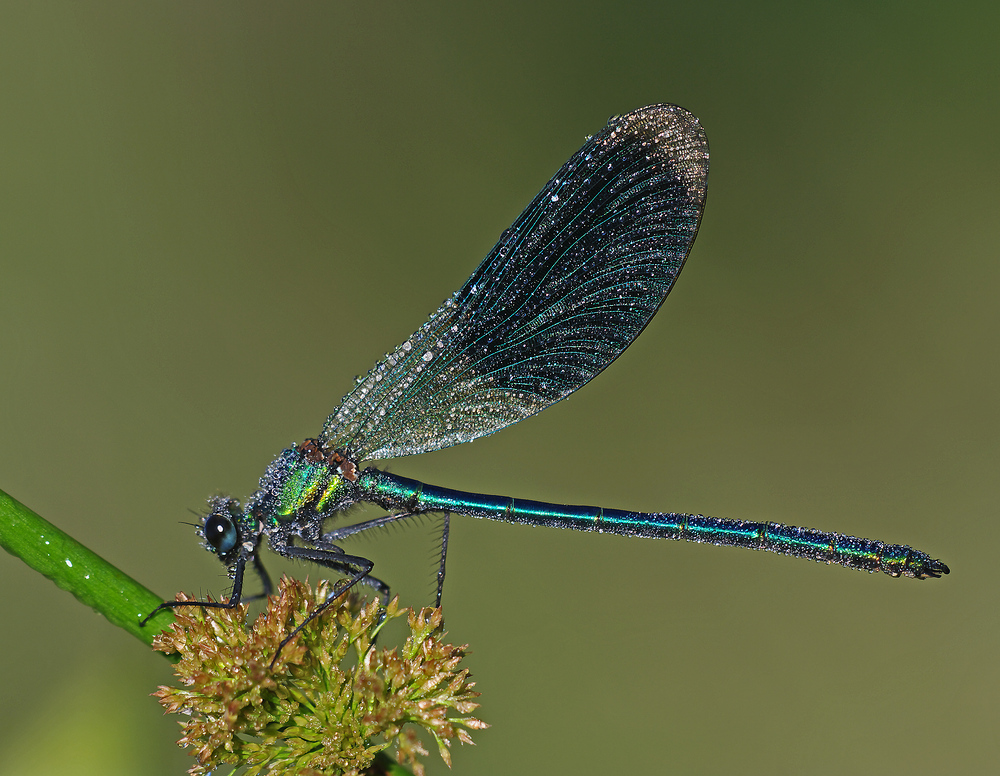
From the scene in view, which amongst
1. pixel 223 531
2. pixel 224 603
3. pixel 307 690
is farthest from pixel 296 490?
pixel 307 690

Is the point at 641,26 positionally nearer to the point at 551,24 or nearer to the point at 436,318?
the point at 551,24

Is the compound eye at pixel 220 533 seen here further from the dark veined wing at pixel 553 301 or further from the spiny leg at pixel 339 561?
the dark veined wing at pixel 553 301

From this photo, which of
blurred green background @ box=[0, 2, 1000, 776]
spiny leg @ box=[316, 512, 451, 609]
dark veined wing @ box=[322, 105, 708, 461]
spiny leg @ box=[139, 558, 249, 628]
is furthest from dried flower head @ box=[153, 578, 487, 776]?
blurred green background @ box=[0, 2, 1000, 776]

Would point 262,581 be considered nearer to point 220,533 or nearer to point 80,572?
point 220,533

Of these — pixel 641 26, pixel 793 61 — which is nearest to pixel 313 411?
pixel 641 26

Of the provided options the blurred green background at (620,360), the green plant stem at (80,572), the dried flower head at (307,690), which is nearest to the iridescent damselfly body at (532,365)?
the dried flower head at (307,690)
